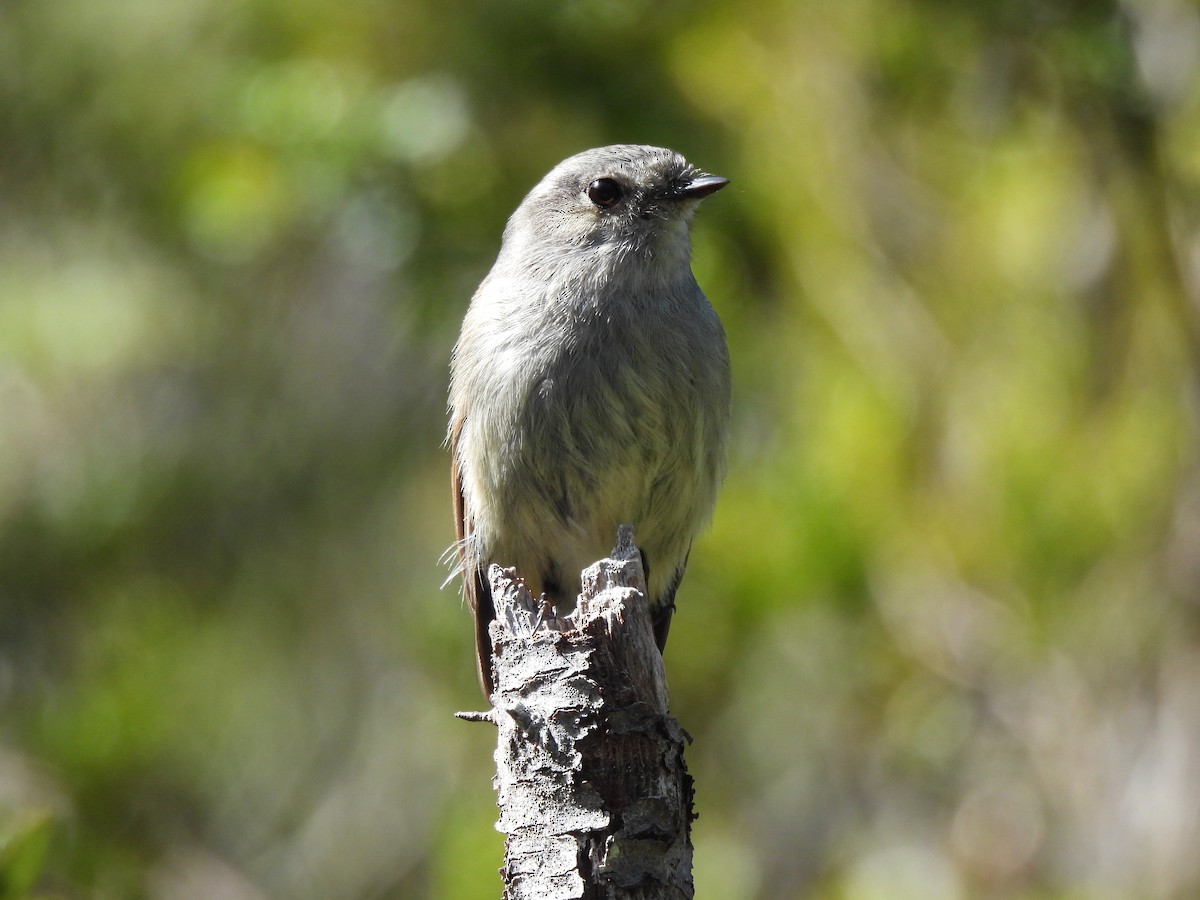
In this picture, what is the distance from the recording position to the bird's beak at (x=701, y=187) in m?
4.87

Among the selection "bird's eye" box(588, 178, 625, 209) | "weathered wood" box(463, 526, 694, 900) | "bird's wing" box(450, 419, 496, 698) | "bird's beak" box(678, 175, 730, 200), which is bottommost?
"weathered wood" box(463, 526, 694, 900)

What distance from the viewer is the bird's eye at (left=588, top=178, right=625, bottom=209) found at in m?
4.97

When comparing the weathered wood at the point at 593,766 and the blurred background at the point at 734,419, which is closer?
the weathered wood at the point at 593,766

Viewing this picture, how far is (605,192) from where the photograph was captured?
16.4 ft

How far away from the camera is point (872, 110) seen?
6.43 m

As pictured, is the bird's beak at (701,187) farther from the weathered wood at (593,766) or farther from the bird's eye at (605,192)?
the weathered wood at (593,766)

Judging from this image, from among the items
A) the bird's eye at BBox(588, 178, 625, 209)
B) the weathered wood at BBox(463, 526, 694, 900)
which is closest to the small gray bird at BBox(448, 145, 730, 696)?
the bird's eye at BBox(588, 178, 625, 209)

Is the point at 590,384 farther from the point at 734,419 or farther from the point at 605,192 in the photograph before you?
the point at 734,419

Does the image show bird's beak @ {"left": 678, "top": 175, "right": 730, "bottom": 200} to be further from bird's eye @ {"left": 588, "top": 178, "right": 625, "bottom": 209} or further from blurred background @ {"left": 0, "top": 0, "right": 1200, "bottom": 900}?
blurred background @ {"left": 0, "top": 0, "right": 1200, "bottom": 900}

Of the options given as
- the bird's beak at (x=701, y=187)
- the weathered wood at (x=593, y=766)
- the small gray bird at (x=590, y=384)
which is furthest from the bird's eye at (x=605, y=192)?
the weathered wood at (x=593, y=766)

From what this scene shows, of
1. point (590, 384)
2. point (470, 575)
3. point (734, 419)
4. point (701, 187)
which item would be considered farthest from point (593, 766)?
point (734, 419)

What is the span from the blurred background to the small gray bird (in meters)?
0.89

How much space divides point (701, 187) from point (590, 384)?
2.76 feet

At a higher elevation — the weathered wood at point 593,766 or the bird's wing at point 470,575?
the bird's wing at point 470,575
